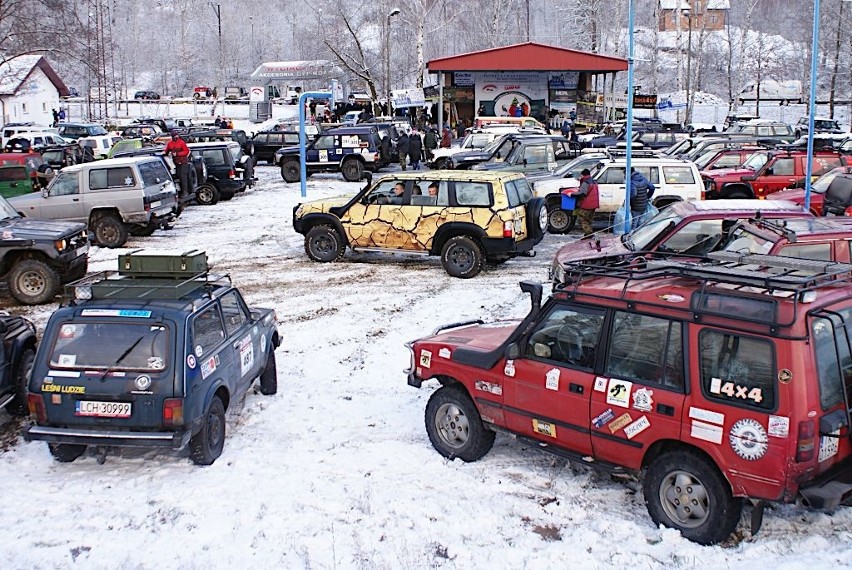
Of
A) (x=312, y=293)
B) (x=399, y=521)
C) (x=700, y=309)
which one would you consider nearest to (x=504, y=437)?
(x=399, y=521)

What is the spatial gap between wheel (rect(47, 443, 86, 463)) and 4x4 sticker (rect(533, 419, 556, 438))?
4.02m

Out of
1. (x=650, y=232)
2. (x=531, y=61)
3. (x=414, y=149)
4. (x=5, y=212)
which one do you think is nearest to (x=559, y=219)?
(x=650, y=232)

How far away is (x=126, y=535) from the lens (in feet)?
20.9

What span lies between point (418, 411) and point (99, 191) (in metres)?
11.7

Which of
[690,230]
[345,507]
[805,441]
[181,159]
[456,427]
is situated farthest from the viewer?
[181,159]

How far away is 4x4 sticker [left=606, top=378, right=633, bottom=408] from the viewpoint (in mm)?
6086

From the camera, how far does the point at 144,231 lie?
19156mm

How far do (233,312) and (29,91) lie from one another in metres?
58.7

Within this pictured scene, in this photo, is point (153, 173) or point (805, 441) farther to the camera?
point (153, 173)

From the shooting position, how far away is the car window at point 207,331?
737 centimetres

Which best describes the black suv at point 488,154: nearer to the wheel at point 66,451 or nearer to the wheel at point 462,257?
the wheel at point 462,257

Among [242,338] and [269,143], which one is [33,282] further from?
[269,143]

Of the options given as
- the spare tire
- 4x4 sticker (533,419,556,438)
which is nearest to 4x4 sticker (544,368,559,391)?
4x4 sticker (533,419,556,438)

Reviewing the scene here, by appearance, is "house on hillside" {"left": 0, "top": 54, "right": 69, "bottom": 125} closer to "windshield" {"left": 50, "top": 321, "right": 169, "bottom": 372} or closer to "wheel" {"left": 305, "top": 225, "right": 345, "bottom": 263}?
"wheel" {"left": 305, "top": 225, "right": 345, "bottom": 263}
